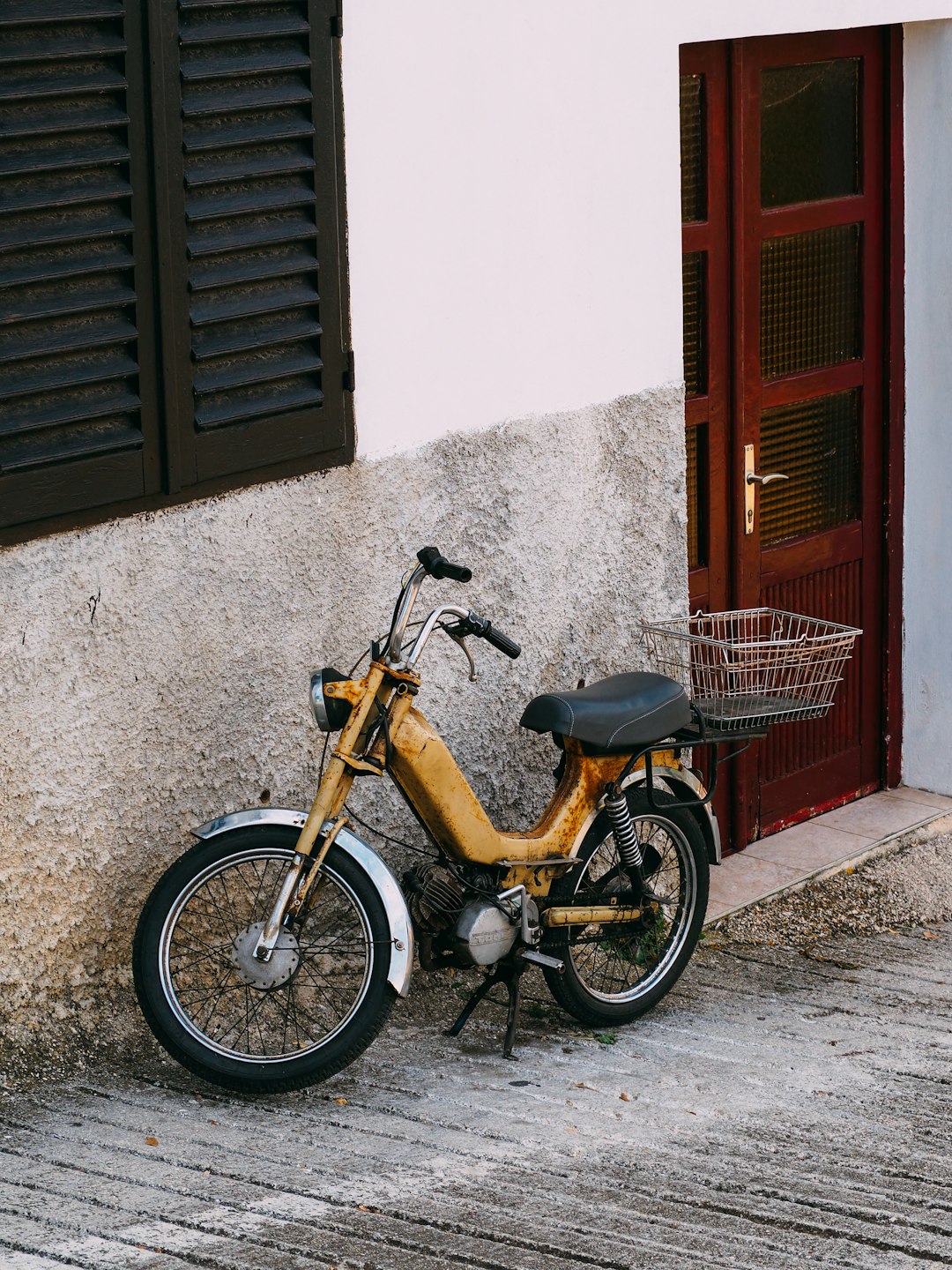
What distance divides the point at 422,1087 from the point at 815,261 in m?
3.48

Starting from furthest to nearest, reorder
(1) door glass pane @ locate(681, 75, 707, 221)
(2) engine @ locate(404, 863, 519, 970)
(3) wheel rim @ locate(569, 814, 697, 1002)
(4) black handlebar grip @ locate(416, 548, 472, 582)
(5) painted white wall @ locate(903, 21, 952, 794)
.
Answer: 1. (5) painted white wall @ locate(903, 21, 952, 794)
2. (1) door glass pane @ locate(681, 75, 707, 221)
3. (3) wheel rim @ locate(569, 814, 697, 1002)
4. (2) engine @ locate(404, 863, 519, 970)
5. (4) black handlebar grip @ locate(416, 548, 472, 582)

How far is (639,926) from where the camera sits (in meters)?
5.07

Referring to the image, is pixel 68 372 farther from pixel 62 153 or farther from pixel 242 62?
pixel 242 62

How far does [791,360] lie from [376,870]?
9.62ft

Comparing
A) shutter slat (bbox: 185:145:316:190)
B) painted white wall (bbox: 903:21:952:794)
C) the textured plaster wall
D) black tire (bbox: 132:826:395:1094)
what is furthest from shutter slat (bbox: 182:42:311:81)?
painted white wall (bbox: 903:21:952:794)

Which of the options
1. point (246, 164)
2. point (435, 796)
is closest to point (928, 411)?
point (435, 796)

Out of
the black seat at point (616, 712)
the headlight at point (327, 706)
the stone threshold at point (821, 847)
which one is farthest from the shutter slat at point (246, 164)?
the stone threshold at point (821, 847)

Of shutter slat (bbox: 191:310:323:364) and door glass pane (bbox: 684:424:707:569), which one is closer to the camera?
shutter slat (bbox: 191:310:323:364)

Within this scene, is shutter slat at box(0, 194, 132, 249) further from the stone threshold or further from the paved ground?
the stone threshold

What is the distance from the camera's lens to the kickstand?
15.6 ft

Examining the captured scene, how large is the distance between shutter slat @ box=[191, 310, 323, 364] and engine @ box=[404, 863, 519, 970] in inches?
55.9

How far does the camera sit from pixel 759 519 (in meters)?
6.39

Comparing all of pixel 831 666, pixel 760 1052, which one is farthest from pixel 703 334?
pixel 760 1052

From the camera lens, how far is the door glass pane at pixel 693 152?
19.3ft
